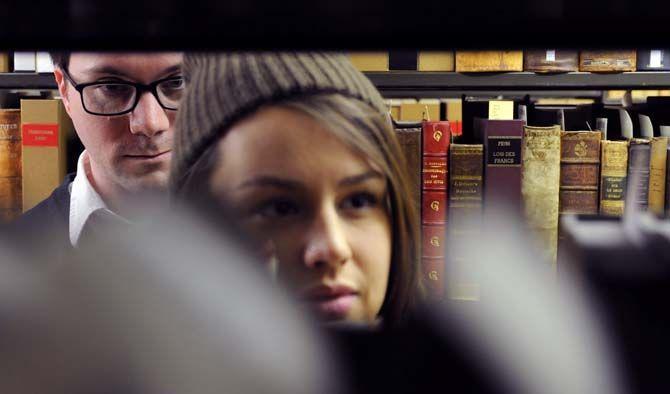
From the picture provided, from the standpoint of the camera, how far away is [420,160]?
4.37 feet

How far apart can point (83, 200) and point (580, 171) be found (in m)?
1.05

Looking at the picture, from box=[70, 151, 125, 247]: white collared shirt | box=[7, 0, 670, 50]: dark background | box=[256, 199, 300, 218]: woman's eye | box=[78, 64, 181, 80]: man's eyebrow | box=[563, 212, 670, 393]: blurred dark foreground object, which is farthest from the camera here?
box=[70, 151, 125, 247]: white collared shirt

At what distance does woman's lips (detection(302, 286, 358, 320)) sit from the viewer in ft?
1.85

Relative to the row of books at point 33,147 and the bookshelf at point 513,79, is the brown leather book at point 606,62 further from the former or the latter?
the row of books at point 33,147

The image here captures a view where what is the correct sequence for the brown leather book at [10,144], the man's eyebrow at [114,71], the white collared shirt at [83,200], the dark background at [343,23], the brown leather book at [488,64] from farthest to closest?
the brown leather book at [488,64]
the brown leather book at [10,144]
the white collared shirt at [83,200]
the man's eyebrow at [114,71]
the dark background at [343,23]

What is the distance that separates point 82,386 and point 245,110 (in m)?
0.25

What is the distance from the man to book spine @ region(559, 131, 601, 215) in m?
0.97

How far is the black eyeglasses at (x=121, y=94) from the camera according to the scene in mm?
741

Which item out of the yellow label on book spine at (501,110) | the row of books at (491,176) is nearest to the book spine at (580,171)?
the row of books at (491,176)

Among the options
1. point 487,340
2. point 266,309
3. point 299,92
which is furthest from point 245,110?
point 487,340

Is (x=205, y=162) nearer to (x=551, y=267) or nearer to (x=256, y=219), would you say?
(x=256, y=219)

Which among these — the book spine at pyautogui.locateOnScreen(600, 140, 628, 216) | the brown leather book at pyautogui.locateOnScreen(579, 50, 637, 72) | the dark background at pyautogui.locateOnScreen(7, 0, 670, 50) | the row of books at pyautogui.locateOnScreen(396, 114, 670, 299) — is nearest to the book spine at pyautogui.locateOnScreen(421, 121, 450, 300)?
the row of books at pyautogui.locateOnScreen(396, 114, 670, 299)

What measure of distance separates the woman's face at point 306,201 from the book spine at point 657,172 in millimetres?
1167

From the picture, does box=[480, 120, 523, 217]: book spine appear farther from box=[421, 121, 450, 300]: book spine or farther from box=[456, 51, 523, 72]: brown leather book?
box=[456, 51, 523, 72]: brown leather book
